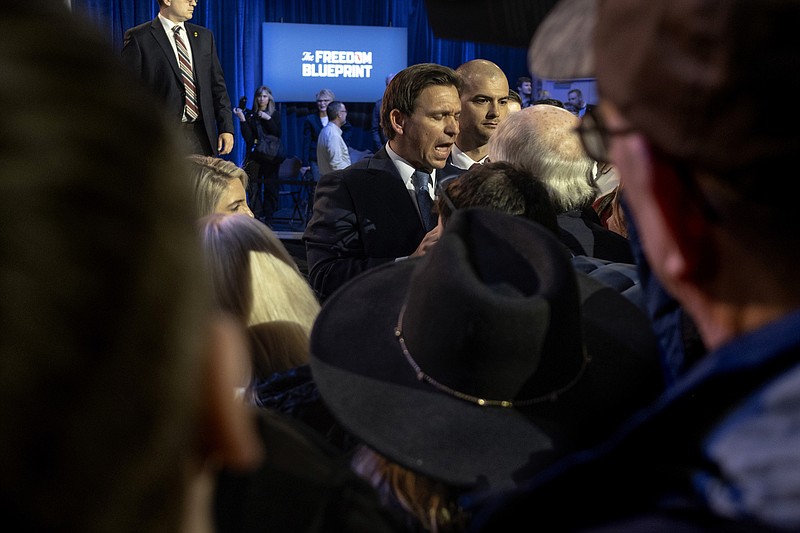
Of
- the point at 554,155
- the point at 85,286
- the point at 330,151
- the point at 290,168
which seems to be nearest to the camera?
the point at 85,286

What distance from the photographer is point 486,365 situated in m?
1.12

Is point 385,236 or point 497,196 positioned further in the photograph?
point 385,236

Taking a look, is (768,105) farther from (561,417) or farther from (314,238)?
(314,238)

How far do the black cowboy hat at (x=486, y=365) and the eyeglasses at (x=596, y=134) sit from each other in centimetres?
44

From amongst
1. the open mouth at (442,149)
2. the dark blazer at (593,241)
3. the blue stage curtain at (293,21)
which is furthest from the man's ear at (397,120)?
the blue stage curtain at (293,21)

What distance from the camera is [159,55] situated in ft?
15.8

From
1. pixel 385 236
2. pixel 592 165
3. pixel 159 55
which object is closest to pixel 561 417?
pixel 385 236

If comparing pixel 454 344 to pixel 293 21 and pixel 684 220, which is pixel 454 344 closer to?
pixel 684 220

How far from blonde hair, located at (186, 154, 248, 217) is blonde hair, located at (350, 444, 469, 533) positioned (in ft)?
5.09

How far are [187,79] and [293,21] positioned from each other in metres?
9.94

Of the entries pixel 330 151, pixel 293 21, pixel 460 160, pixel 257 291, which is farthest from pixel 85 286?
pixel 293 21

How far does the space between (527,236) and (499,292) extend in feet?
0.35

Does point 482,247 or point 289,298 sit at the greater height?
point 482,247

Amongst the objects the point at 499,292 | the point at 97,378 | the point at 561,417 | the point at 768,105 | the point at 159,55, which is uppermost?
the point at 159,55
